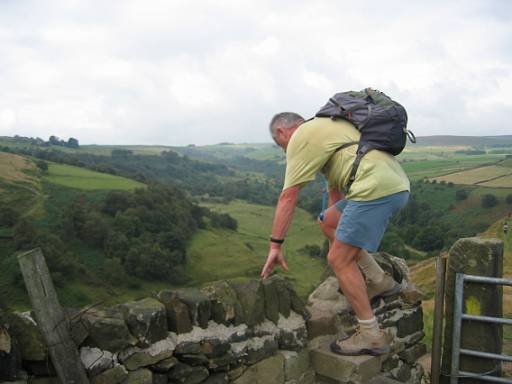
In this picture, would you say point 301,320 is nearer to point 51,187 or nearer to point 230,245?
point 230,245

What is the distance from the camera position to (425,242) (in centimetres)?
5122

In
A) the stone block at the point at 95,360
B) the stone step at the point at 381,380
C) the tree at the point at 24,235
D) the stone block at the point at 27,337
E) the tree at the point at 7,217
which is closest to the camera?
the stone block at the point at 27,337

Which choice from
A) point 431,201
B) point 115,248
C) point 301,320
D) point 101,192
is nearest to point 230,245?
A: point 115,248

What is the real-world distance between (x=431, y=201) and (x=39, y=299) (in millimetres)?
64567

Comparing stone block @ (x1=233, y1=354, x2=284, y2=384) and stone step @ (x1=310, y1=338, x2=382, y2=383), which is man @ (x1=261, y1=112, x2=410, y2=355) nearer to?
stone step @ (x1=310, y1=338, x2=382, y2=383)

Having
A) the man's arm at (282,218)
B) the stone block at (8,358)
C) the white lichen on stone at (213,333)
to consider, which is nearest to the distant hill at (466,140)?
the man's arm at (282,218)

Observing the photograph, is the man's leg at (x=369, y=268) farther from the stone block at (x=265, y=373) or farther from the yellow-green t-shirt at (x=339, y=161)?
the stone block at (x=265, y=373)

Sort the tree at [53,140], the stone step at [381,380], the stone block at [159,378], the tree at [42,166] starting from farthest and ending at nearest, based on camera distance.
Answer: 1. the tree at [53,140]
2. the tree at [42,166]
3. the stone step at [381,380]
4. the stone block at [159,378]

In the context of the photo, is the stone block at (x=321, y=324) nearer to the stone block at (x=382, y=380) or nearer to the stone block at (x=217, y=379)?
the stone block at (x=382, y=380)

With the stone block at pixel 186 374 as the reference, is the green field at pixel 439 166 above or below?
below

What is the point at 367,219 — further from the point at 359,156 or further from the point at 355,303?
the point at 355,303

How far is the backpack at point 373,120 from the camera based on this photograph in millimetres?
3488

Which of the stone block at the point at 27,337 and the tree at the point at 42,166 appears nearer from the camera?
the stone block at the point at 27,337

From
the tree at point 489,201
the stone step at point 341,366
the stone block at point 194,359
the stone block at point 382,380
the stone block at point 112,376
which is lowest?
the tree at point 489,201
